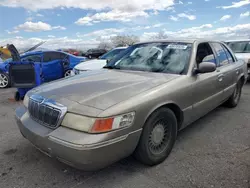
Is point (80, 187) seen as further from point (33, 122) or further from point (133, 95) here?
point (133, 95)

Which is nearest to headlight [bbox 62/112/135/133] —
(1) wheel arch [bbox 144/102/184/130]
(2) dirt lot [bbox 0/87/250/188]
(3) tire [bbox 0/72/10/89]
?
(1) wheel arch [bbox 144/102/184/130]

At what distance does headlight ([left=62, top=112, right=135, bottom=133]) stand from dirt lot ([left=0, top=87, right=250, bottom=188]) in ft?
2.32

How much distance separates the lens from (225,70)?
13.3ft

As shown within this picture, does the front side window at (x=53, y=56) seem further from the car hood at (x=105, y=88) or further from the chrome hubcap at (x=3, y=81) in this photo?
the car hood at (x=105, y=88)

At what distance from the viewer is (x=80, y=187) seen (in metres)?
2.33

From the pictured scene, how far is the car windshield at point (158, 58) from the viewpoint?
10.3 ft

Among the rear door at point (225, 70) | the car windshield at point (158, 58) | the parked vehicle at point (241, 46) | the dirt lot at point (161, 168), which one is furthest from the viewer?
the parked vehicle at point (241, 46)

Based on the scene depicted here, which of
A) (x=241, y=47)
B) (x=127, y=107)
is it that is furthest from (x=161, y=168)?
(x=241, y=47)

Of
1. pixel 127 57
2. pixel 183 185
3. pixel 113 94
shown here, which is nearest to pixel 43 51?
pixel 127 57

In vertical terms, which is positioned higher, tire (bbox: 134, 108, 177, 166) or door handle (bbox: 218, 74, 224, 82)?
door handle (bbox: 218, 74, 224, 82)

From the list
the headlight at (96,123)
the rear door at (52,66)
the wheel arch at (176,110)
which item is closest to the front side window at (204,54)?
the wheel arch at (176,110)

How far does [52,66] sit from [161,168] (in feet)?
23.8

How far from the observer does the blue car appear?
8.54 meters

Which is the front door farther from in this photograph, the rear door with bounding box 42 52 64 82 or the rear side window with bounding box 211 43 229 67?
the rear door with bounding box 42 52 64 82
